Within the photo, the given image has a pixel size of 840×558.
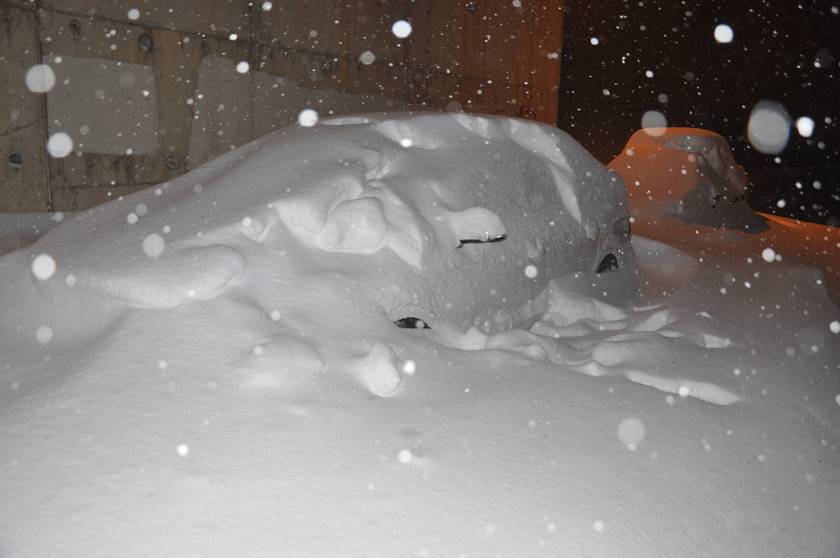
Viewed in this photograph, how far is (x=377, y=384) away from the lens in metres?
1.98

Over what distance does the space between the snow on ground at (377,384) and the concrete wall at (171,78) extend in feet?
8.79

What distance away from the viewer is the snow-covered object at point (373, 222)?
2.22 meters

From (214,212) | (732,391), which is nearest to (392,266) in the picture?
(214,212)

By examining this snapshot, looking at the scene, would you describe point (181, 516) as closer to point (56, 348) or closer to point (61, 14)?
point (56, 348)

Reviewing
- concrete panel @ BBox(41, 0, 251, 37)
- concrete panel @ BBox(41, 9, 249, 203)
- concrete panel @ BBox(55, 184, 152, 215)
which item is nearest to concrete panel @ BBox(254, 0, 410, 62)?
concrete panel @ BBox(41, 0, 251, 37)

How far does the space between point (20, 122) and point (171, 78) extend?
1331mm

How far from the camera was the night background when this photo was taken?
12445 millimetres

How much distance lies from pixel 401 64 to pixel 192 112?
3.18 meters

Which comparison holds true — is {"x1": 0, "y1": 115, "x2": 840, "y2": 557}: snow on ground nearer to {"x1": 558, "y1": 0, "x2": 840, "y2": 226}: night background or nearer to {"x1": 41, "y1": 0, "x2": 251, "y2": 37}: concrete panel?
{"x1": 41, "y1": 0, "x2": 251, "y2": 37}: concrete panel

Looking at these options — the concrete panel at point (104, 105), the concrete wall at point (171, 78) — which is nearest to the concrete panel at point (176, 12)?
the concrete wall at point (171, 78)

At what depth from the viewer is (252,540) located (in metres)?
1.37

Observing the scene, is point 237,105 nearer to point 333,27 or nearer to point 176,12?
point 176,12

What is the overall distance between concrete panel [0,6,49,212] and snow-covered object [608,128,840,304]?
5.31 metres

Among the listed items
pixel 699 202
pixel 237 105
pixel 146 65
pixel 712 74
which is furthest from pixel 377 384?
pixel 712 74
